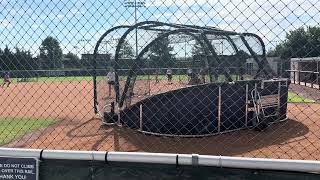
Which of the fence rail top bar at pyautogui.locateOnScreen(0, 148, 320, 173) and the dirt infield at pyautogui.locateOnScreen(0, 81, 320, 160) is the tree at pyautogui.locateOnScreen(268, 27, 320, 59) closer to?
the fence rail top bar at pyautogui.locateOnScreen(0, 148, 320, 173)

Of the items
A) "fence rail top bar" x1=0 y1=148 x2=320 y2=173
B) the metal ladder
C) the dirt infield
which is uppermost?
"fence rail top bar" x1=0 y1=148 x2=320 y2=173

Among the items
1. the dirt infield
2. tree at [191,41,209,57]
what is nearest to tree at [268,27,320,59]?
tree at [191,41,209,57]

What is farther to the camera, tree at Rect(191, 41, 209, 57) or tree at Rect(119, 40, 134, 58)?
tree at Rect(119, 40, 134, 58)

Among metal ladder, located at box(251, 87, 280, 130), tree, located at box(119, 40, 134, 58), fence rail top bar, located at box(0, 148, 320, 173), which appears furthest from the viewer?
metal ladder, located at box(251, 87, 280, 130)

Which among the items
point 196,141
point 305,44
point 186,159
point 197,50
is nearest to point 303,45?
point 305,44

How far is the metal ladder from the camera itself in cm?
1005

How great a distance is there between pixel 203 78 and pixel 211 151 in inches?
143

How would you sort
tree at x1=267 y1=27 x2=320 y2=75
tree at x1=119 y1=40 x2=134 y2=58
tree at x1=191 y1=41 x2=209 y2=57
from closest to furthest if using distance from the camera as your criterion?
tree at x1=267 y1=27 x2=320 y2=75
tree at x1=191 y1=41 x2=209 y2=57
tree at x1=119 y1=40 x2=134 y2=58

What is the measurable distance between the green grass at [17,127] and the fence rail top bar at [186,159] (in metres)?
6.53

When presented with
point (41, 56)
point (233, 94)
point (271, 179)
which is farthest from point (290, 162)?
point (233, 94)

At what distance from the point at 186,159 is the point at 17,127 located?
9711mm

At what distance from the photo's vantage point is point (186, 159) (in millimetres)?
2662

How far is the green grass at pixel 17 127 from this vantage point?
32.0ft

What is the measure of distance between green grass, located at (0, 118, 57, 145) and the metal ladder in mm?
5603
